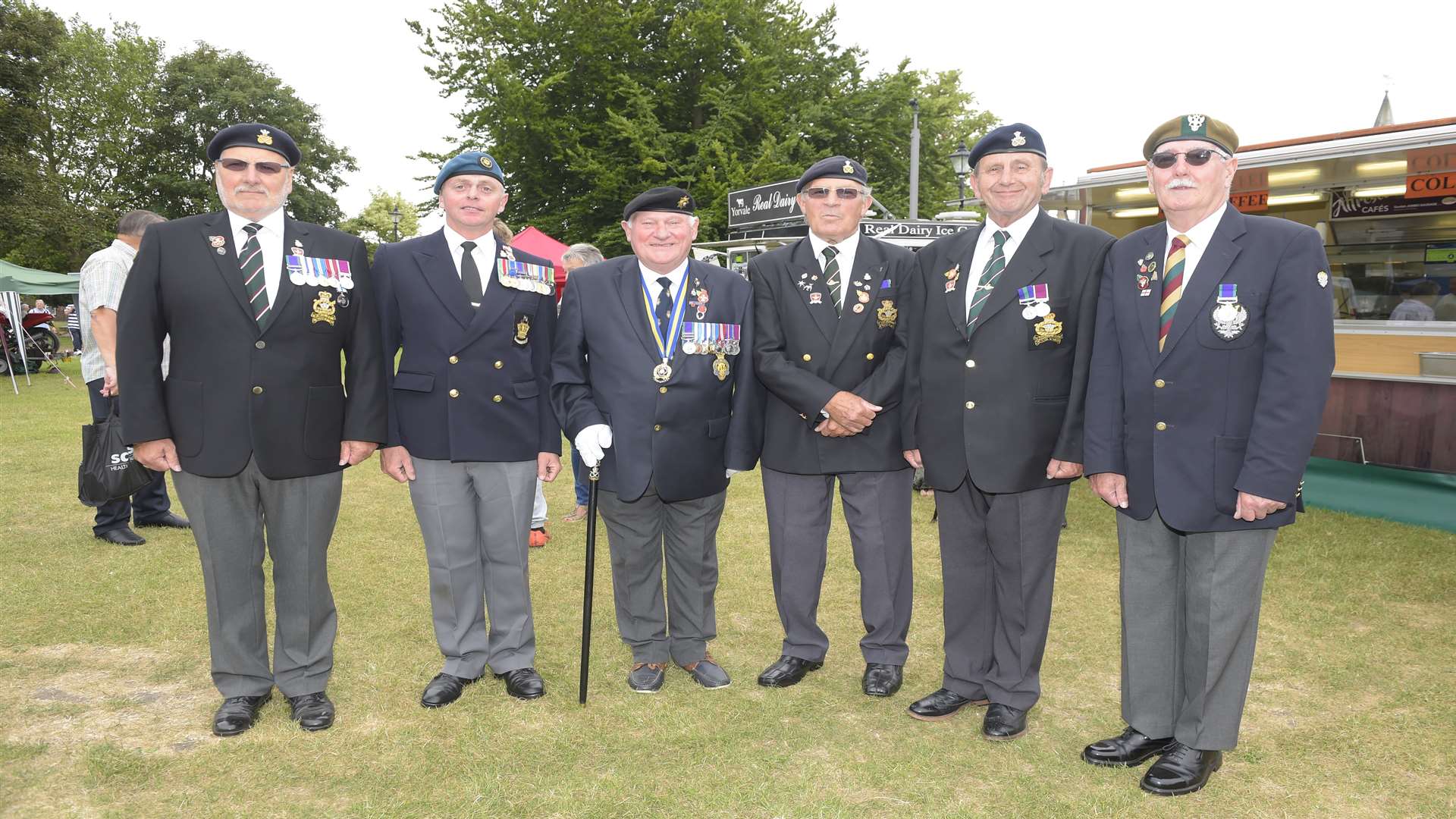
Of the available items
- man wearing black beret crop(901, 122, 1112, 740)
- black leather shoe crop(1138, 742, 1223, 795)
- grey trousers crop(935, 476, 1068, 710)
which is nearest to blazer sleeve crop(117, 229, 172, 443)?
A: man wearing black beret crop(901, 122, 1112, 740)

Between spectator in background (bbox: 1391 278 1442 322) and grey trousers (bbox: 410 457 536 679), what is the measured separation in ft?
24.0

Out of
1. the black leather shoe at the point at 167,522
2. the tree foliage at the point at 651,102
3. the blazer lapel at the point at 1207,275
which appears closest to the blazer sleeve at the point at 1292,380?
the blazer lapel at the point at 1207,275

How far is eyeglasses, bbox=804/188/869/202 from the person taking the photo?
3795 millimetres

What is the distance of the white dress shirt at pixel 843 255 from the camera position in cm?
386

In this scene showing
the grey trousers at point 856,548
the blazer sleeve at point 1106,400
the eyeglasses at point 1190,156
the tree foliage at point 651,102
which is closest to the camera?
the eyeglasses at point 1190,156

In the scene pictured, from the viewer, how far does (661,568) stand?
3971mm

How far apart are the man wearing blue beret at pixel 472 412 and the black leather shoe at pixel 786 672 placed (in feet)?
3.30

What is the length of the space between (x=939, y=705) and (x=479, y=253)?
2.73 meters

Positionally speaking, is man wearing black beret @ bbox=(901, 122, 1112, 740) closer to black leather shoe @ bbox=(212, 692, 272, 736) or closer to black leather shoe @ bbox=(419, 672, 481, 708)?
black leather shoe @ bbox=(419, 672, 481, 708)

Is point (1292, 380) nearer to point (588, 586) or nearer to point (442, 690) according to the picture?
point (588, 586)

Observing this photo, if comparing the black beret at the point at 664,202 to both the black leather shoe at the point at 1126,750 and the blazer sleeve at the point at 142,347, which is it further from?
the black leather shoe at the point at 1126,750

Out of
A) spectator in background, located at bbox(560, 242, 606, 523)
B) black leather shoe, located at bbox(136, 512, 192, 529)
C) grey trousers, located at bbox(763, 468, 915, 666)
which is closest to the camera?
grey trousers, located at bbox(763, 468, 915, 666)

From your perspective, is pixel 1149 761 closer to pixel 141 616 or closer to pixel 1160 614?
pixel 1160 614

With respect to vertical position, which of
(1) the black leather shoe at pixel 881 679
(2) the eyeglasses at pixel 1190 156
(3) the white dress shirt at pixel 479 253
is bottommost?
(1) the black leather shoe at pixel 881 679
